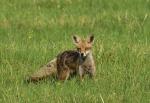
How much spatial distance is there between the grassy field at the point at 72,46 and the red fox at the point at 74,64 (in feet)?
0.74

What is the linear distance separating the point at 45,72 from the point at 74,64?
0.59 metres

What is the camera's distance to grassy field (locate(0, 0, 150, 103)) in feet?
33.4

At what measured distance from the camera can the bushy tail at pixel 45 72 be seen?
11.3 meters

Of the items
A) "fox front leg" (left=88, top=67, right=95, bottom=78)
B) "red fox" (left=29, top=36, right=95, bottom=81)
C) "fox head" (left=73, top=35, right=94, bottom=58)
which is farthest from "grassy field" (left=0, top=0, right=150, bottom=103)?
"fox head" (left=73, top=35, right=94, bottom=58)

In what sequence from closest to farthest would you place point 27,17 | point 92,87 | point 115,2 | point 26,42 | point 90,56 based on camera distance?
1. point 92,87
2. point 90,56
3. point 26,42
4. point 27,17
5. point 115,2

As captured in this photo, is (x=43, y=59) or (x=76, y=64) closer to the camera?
(x=76, y=64)

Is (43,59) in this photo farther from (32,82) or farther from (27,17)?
(27,17)

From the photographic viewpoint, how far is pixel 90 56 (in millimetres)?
11289

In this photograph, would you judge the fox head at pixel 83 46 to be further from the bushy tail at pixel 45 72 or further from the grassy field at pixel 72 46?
the bushy tail at pixel 45 72

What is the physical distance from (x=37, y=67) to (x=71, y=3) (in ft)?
20.9

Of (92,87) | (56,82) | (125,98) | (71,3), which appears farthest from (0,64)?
(71,3)

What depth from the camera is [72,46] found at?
13641 mm

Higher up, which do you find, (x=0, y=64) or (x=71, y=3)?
(x=71, y=3)

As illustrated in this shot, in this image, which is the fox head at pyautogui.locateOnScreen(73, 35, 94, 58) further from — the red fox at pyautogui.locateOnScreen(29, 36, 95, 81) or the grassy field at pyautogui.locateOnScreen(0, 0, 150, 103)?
the grassy field at pyautogui.locateOnScreen(0, 0, 150, 103)
